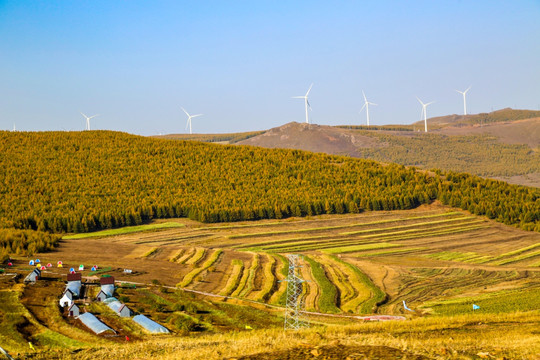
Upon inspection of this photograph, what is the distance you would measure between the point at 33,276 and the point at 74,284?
691 centimetres

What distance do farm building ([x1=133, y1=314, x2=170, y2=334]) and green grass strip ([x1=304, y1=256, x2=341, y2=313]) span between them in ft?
60.6

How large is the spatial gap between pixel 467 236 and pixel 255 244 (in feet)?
129

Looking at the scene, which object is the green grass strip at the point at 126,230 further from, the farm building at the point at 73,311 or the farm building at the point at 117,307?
the farm building at the point at 73,311

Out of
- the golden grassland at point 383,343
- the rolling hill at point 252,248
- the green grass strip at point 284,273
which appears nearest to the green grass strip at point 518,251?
the rolling hill at point 252,248

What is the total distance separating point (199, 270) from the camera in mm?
79812

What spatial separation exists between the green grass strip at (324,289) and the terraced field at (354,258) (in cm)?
13

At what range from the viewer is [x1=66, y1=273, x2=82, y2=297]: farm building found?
6057cm

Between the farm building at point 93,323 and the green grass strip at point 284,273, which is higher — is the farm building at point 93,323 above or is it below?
above

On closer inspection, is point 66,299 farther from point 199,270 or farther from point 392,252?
point 392,252

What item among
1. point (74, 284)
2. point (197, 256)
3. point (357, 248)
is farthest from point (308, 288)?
point (357, 248)

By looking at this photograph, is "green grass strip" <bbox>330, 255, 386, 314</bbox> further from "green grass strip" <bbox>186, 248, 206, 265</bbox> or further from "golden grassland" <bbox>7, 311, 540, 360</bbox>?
"green grass strip" <bbox>186, 248, 206, 265</bbox>

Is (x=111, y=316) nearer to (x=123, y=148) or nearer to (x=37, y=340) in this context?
(x=37, y=340)

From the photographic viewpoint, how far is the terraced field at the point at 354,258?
69312 millimetres

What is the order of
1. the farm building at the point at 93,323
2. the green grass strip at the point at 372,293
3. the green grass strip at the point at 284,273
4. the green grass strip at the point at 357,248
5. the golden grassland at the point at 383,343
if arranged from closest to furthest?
the golden grassland at the point at 383,343, the farm building at the point at 93,323, the green grass strip at the point at 372,293, the green grass strip at the point at 284,273, the green grass strip at the point at 357,248
